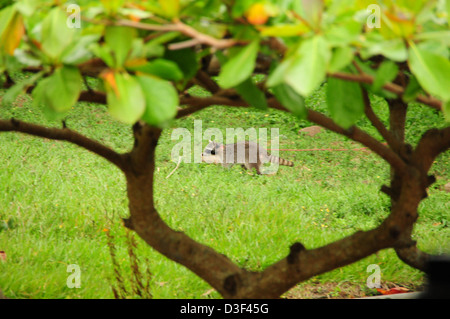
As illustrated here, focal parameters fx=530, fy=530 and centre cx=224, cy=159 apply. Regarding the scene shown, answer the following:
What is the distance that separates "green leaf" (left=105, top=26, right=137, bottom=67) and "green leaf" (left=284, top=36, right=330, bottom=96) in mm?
254

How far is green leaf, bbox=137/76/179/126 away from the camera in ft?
2.71

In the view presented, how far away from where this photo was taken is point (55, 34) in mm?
800

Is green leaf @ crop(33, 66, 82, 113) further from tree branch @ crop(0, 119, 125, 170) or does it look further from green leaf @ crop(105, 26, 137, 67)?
tree branch @ crop(0, 119, 125, 170)

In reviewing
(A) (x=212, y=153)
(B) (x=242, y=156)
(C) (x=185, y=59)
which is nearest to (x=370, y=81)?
(C) (x=185, y=59)

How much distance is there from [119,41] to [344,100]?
0.43 metres

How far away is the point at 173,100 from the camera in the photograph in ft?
2.71

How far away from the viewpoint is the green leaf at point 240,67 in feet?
2.59

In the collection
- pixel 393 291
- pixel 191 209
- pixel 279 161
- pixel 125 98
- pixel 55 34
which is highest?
pixel 279 161

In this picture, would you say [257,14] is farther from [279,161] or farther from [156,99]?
[279,161]

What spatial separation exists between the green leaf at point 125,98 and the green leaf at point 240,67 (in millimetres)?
130

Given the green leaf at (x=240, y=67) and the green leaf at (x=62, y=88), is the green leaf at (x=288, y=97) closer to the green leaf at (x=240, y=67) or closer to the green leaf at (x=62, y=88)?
the green leaf at (x=240, y=67)

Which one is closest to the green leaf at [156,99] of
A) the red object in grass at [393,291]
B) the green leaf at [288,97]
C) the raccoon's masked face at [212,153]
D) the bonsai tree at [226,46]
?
the bonsai tree at [226,46]

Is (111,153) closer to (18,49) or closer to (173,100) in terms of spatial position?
(18,49)
